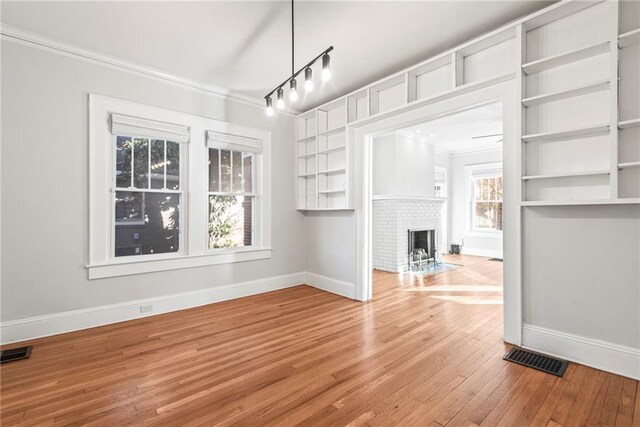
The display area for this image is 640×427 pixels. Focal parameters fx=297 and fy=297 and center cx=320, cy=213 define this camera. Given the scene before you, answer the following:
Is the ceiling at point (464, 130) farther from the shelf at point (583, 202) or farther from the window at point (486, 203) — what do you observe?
the shelf at point (583, 202)

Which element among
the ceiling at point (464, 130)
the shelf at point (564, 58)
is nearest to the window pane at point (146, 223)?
the shelf at point (564, 58)

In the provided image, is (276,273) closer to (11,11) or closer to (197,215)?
(197,215)

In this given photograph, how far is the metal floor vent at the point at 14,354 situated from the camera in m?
2.50

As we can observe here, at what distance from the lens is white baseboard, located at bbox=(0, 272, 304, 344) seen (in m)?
2.83

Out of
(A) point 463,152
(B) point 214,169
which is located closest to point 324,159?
(B) point 214,169

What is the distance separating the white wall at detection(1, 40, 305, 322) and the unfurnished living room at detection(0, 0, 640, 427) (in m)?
0.02

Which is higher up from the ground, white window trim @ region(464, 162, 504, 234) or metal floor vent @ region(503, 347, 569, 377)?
white window trim @ region(464, 162, 504, 234)

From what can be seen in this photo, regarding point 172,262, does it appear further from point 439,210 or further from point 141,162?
point 439,210

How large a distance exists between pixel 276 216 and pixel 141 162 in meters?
1.99

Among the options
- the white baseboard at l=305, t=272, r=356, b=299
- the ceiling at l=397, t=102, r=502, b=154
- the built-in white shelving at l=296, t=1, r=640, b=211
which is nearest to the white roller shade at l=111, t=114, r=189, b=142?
the white baseboard at l=305, t=272, r=356, b=299

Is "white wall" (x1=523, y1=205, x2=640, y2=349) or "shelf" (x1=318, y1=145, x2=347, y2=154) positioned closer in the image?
"white wall" (x1=523, y1=205, x2=640, y2=349)

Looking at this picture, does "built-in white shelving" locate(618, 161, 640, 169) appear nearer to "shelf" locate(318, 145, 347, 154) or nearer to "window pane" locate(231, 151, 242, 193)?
"shelf" locate(318, 145, 347, 154)

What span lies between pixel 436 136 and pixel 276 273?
16.0 ft

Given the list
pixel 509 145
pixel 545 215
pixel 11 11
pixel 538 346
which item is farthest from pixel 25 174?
pixel 538 346
